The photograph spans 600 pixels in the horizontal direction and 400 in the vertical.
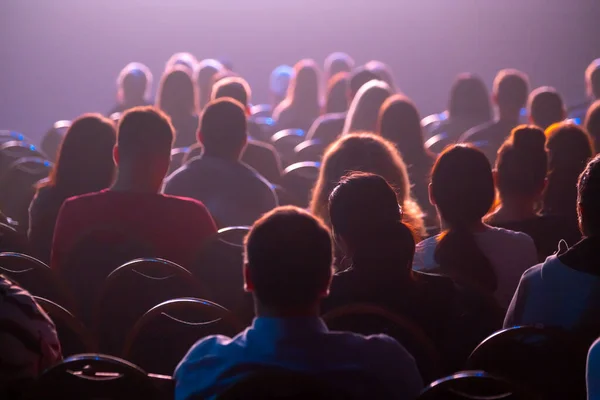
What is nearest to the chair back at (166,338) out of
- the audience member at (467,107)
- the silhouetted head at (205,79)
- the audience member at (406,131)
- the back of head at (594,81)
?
the audience member at (406,131)

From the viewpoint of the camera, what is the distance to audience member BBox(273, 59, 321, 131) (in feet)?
27.3

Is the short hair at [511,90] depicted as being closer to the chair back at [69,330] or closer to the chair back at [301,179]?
the chair back at [301,179]

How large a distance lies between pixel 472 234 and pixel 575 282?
2.42 ft

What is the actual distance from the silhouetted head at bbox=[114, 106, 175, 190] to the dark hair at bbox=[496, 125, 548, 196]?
139 cm

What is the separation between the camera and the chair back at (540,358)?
1.92 m

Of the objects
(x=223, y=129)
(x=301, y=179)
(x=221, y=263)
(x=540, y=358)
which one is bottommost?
(x=301, y=179)

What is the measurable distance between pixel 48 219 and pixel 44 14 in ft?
42.8

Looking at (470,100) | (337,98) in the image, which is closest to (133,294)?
(470,100)

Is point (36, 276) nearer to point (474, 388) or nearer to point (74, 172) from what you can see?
point (74, 172)

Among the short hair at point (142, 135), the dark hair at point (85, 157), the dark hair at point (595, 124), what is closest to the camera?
the short hair at point (142, 135)

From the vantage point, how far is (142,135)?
135 inches

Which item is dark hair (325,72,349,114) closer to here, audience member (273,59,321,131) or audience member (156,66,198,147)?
audience member (273,59,321,131)

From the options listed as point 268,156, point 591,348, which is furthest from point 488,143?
point 591,348

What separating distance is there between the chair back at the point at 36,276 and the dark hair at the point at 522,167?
1.81 m
